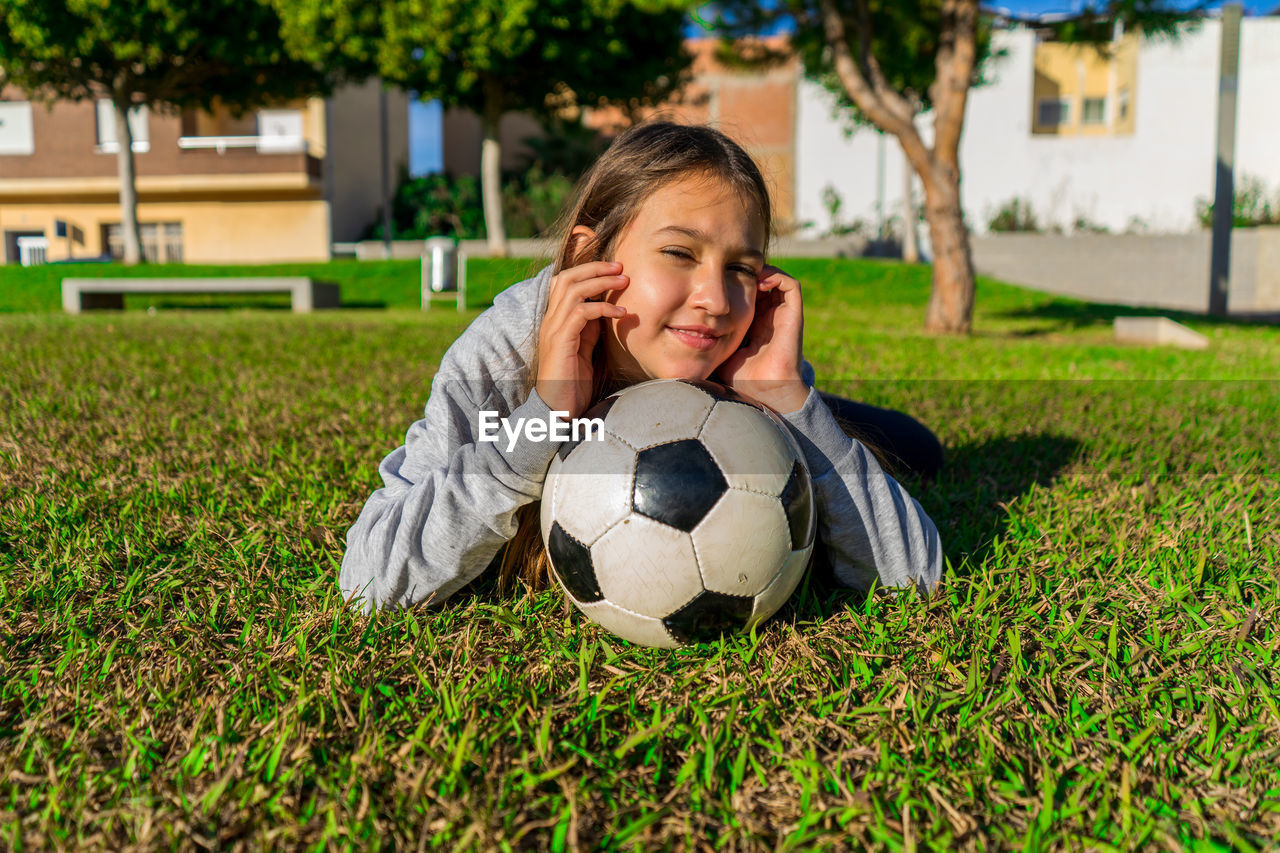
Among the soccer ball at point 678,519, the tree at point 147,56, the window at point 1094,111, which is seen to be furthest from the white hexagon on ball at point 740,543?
the window at point 1094,111

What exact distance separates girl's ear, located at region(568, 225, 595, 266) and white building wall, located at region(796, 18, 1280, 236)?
26.2 metres

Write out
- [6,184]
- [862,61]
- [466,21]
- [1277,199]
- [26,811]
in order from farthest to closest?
[6,184]
[1277,199]
[466,21]
[862,61]
[26,811]

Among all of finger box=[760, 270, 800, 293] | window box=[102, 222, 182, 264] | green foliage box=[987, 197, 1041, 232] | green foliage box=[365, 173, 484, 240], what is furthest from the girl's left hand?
window box=[102, 222, 182, 264]

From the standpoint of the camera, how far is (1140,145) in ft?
88.3

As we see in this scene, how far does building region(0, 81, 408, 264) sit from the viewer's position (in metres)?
24.5

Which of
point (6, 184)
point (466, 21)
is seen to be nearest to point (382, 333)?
point (466, 21)

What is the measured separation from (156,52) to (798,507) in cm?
2019

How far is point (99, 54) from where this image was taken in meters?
17.9

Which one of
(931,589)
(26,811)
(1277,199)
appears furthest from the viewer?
(1277,199)

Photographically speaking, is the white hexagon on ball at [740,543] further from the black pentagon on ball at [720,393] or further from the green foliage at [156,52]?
the green foliage at [156,52]

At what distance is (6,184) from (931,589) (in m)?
30.7

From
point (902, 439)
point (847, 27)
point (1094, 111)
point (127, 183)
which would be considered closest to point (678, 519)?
point (902, 439)

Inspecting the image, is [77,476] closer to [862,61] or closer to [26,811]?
[26,811]

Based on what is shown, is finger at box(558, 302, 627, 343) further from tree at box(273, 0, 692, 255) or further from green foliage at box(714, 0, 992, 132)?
tree at box(273, 0, 692, 255)
